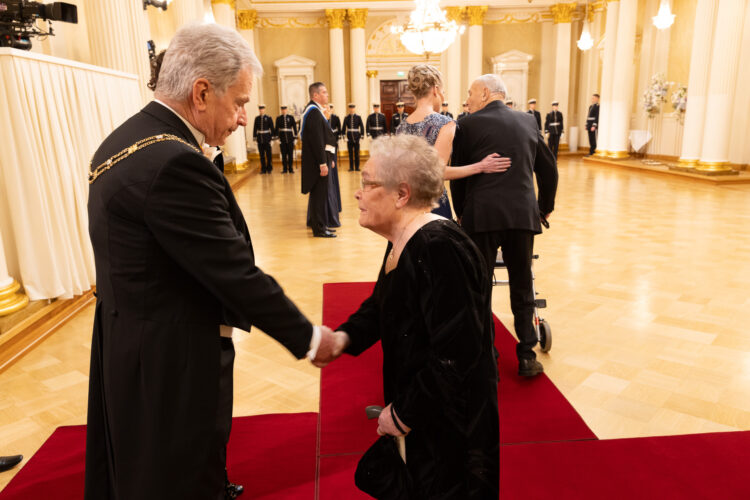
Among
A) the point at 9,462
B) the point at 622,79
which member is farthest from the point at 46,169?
the point at 622,79

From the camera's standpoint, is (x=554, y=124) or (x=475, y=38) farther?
(x=475, y=38)

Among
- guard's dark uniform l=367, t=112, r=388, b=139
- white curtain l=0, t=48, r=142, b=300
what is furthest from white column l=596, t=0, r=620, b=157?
white curtain l=0, t=48, r=142, b=300

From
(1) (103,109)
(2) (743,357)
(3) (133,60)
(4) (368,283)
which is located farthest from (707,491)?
(3) (133,60)

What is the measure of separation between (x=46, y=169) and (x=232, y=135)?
10.5m

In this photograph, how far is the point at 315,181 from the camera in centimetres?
708

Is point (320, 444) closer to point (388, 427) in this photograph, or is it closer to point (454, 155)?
point (388, 427)

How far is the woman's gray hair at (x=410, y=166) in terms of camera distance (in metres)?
1.58

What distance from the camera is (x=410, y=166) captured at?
5.16 ft

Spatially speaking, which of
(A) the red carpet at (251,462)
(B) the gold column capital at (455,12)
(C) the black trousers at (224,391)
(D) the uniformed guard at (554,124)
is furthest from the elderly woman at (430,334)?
(B) the gold column capital at (455,12)

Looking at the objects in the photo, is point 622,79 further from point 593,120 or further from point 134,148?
point 134,148

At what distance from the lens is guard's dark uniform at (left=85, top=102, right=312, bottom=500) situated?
1.31 m

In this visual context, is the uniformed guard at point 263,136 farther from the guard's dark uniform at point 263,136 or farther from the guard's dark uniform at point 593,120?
the guard's dark uniform at point 593,120

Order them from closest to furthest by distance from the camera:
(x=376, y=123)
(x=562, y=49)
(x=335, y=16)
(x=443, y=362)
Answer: (x=443, y=362), (x=376, y=123), (x=335, y=16), (x=562, y=49)

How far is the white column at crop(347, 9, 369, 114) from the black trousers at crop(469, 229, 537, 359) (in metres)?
16.7
